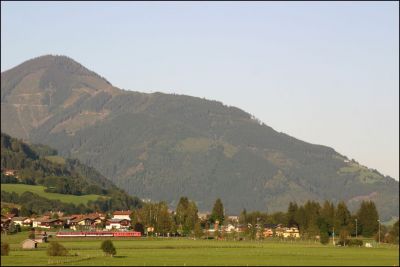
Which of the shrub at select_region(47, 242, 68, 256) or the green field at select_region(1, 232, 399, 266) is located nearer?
the green field at select_region(1, 232, 399, 266)

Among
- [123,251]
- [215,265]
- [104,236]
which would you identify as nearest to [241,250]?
[123,251]

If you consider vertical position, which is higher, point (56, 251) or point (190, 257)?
point (56, 251)

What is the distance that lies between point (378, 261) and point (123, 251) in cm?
3913

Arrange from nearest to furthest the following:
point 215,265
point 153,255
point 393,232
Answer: point 215,265
point 153,255
point 393,232

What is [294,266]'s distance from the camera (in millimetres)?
109875

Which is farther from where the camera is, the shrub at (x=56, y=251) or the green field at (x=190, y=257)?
the shrub at (x=56, y=251)

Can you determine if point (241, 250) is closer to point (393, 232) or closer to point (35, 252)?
point (35, 252)

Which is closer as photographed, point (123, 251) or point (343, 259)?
point (343, 259)

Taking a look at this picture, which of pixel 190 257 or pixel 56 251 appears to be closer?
pixel 56 251

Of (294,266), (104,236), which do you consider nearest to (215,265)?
(294,266)

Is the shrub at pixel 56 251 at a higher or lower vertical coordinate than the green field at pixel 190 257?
higher

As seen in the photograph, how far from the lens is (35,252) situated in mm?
130250

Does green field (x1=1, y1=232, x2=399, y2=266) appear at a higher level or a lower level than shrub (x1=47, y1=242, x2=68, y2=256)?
lower

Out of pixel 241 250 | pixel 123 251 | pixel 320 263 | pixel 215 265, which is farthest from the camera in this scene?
pixel 241 250
